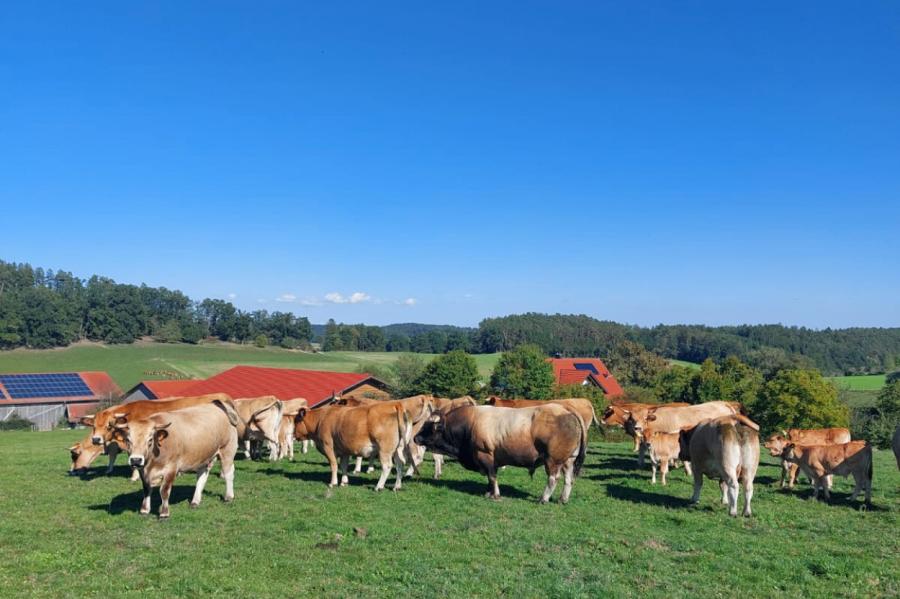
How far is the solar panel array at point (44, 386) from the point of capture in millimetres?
65625

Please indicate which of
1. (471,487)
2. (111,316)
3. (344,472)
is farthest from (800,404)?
(111,316)

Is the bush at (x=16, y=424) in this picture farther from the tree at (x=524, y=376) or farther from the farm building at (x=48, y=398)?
the tree at (x=524, y=376)

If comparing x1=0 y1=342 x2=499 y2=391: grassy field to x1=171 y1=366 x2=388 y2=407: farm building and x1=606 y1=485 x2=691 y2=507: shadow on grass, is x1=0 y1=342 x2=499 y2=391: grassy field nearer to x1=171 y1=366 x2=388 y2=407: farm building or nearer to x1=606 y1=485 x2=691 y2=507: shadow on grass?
x1=171 y1=366 x2=388 y2=407: farm building

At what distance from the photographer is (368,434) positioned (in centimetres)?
1463

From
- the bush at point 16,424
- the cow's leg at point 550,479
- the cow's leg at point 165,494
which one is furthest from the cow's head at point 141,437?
the bush at point 16,424

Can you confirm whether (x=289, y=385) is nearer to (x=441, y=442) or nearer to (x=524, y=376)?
(x=524, y=376)

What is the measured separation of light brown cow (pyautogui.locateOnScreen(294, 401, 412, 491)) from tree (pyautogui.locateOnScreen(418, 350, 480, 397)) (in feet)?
162

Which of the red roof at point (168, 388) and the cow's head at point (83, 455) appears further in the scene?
the red roof at point (168, 388)

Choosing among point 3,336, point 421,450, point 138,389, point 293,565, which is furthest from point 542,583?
point 3,336

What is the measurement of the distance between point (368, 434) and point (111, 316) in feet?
444

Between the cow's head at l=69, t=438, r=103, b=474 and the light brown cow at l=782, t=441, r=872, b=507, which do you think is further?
the cow's head at l=69, t=438, r=103, b=474

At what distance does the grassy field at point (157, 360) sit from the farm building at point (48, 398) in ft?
43.6

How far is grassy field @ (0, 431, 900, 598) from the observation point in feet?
27.2

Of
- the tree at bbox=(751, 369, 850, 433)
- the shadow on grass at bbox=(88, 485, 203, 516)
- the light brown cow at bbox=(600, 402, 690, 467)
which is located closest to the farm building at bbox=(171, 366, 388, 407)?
the light brown cow at bbox=(600, 402, 690, 467)
